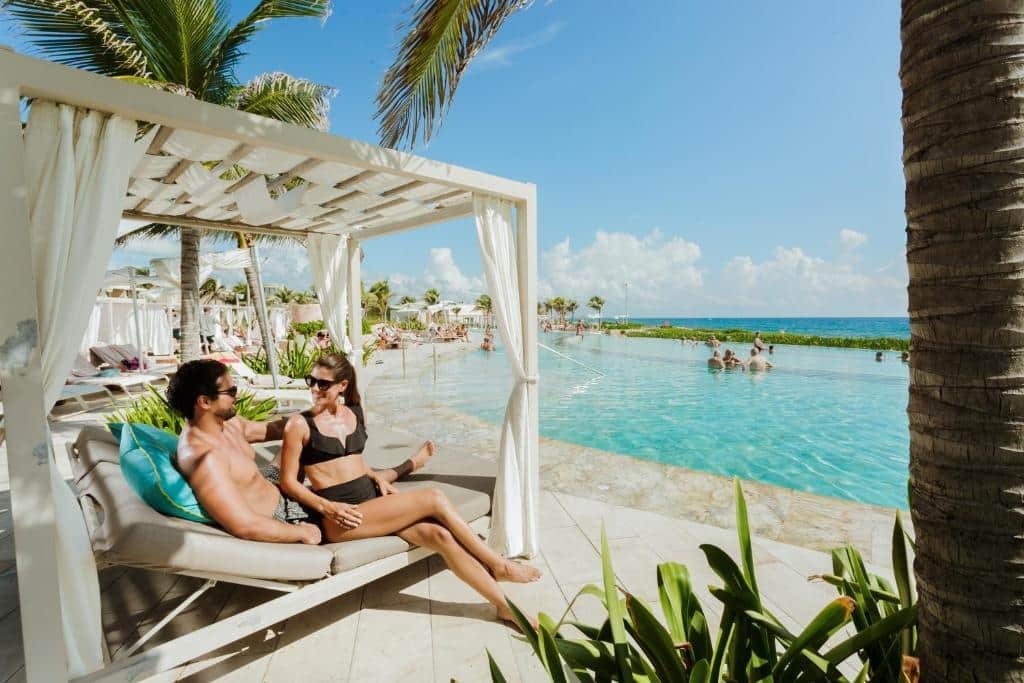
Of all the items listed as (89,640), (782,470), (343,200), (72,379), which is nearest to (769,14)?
(343,200)

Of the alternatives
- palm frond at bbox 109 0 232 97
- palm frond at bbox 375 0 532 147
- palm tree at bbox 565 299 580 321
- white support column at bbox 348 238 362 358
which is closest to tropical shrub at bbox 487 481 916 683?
palm frond at bbox 375 0 532 147

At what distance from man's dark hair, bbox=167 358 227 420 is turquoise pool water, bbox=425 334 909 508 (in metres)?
7.22

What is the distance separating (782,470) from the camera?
26.3 feet

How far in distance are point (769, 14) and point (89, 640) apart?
7.74 meters

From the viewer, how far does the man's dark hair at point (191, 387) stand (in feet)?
7.86

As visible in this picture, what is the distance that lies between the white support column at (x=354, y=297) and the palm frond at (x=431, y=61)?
82.7 inches

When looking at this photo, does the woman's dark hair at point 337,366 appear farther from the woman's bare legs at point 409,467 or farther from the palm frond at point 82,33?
the palm frond at point 82,33

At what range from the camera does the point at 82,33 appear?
615 cm

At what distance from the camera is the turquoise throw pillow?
2170 mm

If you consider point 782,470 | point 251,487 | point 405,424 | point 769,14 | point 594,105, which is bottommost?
point 782,470

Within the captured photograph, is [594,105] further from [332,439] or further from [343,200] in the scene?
[332,439]

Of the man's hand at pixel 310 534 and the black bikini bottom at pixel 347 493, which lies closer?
the man's hand at pixel 310 534

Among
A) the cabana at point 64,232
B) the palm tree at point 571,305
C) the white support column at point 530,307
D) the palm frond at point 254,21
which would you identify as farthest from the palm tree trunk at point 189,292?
the palm tree at point 571,305

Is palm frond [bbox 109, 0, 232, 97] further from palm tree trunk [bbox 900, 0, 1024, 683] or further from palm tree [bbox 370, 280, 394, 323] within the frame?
palm tree [bbox 370, 280, 394, 323]
